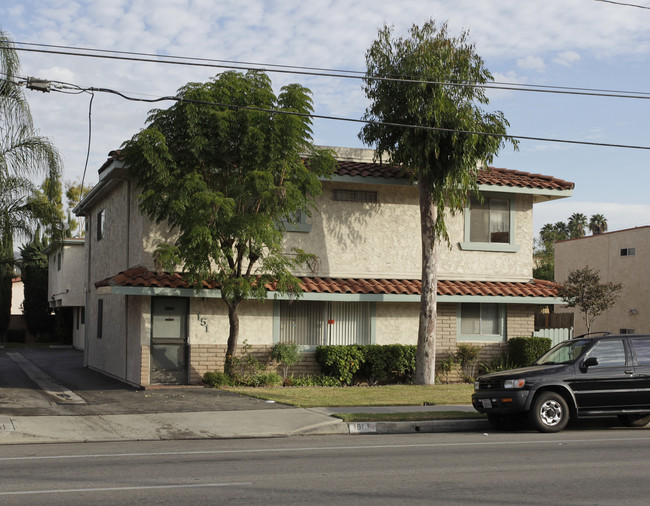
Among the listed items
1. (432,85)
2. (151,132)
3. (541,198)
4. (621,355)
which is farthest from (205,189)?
(541,198)

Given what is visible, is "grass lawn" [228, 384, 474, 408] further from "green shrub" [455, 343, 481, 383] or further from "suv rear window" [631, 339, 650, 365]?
"suv rear window" [631, 339, 650, 365]

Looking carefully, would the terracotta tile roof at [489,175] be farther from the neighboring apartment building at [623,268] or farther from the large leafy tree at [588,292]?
the neighboring apartment building at [623,268]

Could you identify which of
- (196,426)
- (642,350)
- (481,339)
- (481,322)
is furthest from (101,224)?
(642,350)

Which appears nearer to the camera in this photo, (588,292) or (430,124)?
(430,124)

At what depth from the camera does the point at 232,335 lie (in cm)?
2016

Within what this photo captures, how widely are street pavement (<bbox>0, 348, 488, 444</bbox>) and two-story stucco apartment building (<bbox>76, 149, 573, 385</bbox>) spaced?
1.82 m

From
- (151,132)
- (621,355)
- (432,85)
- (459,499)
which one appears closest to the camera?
(459,499)

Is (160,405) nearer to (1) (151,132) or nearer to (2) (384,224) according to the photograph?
(1) (151,132)

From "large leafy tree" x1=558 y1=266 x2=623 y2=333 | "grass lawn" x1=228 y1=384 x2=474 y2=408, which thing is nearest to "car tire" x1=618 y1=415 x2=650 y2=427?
"grass lawn" x1=228 y1=384 x2=474 y2=408

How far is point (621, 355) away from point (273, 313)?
9.88 m

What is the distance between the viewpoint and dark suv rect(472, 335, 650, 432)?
553 inches

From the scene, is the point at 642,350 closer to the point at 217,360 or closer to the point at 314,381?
the point at 314,381

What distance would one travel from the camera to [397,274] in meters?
23.3

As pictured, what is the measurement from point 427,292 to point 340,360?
2981mm
